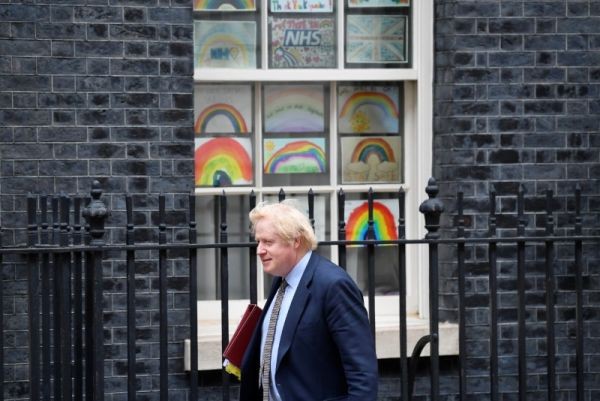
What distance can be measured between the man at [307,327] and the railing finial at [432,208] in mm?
1035

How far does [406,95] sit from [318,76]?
56 centimetres

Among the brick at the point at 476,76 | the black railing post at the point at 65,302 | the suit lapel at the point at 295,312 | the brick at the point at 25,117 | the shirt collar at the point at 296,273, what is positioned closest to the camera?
the suit lapel at the point at 295,312

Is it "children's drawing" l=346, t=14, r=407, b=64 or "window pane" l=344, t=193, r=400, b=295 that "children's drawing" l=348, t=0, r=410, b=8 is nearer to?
"children's drawing" l=346, t=14, r=407, b=64

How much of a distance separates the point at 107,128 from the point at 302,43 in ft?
4.27

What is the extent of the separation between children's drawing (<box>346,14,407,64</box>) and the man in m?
3.08

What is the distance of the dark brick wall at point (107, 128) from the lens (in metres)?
7.32

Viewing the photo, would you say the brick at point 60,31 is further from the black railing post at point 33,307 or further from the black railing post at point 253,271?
the black railing post at point 253,271

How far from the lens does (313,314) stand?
4941mm

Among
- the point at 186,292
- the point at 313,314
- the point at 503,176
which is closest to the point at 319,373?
the point at 313,314

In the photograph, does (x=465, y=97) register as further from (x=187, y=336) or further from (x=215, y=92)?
(x=187, y=336)

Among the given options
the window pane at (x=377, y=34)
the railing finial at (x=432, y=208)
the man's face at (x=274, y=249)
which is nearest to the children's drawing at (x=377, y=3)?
the window pane at (x=377, y=34)

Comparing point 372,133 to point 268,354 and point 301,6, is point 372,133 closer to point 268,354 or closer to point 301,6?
point 301,6

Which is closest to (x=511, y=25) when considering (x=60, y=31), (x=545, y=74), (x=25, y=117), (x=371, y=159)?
(x=545, y=74)

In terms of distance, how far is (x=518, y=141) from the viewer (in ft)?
25.7
